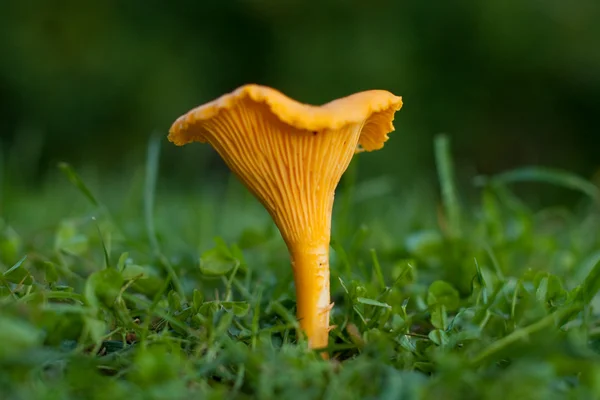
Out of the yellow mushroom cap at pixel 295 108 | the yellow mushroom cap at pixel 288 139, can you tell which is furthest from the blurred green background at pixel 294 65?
the yellow mushroom cap at pixel 295 108

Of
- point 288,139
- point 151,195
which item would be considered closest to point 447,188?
point 151,195

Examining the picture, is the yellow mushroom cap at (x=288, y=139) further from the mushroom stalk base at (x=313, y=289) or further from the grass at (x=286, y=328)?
the grass at (x=286, y=328)

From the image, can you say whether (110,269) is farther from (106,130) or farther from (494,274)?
(106,130)

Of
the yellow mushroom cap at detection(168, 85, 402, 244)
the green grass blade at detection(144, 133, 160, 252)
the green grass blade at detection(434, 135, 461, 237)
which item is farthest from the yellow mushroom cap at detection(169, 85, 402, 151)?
the green grass blade at detection(434, 135, 461, 237)

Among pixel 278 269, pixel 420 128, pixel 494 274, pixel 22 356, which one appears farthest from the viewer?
pixel 420 128

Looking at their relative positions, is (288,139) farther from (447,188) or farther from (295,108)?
(447,188)

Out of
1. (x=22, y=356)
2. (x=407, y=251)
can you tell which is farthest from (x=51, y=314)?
(x=407, y=251)
